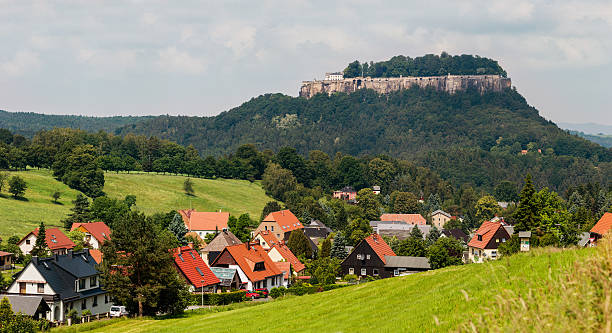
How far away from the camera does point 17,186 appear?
340ft

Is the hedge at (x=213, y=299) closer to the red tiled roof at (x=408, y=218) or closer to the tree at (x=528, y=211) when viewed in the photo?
the tree at (x=528, y=211)

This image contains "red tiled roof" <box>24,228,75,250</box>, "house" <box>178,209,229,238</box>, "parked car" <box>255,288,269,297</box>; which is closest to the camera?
"parked car" <box>255,288,269,297</box>

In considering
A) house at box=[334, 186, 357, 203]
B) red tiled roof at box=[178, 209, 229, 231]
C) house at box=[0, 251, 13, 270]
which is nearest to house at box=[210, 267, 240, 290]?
house at box=[0, 251, 13, 270]

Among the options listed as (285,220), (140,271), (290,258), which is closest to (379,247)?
(290,258)

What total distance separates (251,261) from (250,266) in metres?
0.60

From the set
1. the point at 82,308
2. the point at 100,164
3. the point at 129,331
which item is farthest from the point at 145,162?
the point at 129,331

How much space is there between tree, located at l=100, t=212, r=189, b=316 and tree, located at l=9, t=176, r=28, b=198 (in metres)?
69.9

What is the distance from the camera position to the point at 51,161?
13525 centimetres

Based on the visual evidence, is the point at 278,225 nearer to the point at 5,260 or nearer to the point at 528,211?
the point at 5,260

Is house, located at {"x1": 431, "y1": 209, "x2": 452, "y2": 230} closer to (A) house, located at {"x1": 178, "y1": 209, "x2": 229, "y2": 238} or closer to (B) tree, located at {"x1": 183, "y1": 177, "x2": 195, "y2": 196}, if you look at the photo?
(B) tree, located at {"x1": 183, "y1": 177, "x2": 195, "y2": 196}

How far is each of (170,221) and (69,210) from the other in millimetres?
18678

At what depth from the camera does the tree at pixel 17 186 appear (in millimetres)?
103500

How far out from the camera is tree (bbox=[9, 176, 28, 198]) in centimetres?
10350

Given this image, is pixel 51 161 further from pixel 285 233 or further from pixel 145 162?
pixel 285 233
